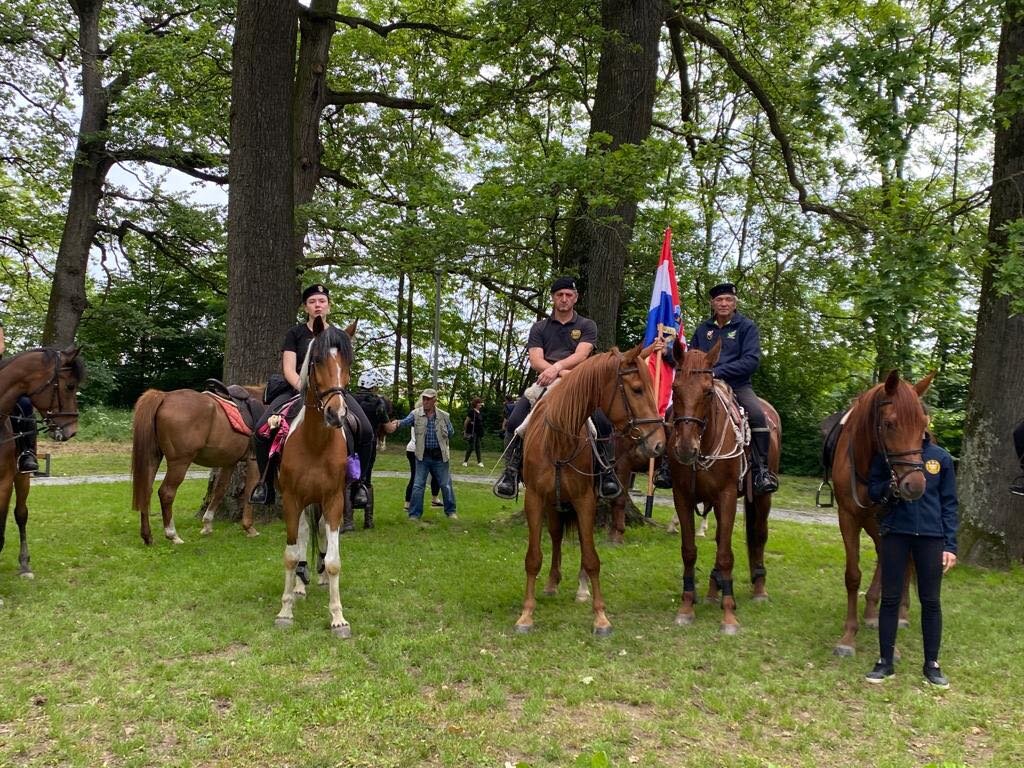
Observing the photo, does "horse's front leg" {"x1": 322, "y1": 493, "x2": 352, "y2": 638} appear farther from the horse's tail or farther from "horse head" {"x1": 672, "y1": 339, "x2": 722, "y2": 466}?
→ the horse's tail

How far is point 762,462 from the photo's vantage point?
6980 mm

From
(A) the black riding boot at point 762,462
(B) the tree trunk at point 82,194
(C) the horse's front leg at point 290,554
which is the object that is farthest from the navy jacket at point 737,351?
(B) the tree trunk at point 82,194

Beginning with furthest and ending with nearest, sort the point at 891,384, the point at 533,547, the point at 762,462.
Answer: the point at 762,462
the point at 533,547
the point at 891,384

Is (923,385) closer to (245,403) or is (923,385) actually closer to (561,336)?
(561,336)

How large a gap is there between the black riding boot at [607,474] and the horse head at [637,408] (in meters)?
0.55

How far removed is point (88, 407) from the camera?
24438 mm

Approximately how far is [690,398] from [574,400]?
1064 mm

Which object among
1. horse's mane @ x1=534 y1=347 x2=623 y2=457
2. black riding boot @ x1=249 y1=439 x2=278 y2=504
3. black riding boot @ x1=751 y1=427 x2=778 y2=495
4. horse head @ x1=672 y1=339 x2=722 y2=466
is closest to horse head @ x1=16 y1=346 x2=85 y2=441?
black riding boot @ x1=249 y1=439 x2=278 y2=504

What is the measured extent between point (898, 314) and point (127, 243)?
22.1m

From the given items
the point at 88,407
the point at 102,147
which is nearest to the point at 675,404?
the point at 102,147

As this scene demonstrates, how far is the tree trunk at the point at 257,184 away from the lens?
10.1 metres

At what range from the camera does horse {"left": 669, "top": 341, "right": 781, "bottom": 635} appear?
6.14 m

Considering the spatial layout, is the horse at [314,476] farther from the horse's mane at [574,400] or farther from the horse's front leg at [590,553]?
the horse's front leg at [590,553]

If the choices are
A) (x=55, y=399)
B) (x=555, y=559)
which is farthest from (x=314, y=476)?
(x=55, y=399)
